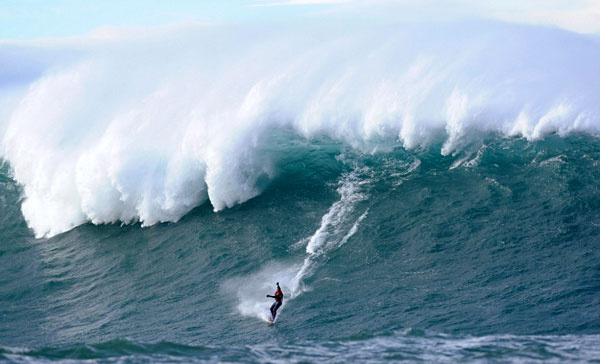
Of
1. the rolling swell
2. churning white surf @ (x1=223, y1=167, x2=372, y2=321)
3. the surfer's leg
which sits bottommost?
the rolling swell

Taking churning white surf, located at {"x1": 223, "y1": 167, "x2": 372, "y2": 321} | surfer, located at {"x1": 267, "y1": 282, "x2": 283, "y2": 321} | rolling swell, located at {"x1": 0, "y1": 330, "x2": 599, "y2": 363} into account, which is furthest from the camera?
churning white surf, located at {"x1": 223, "y1": 167, "x2": 372, "y2": 321}

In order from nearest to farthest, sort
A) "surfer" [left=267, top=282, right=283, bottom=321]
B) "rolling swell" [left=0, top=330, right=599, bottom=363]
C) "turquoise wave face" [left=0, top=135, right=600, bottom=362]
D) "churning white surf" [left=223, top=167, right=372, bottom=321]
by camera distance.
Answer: "rolling swell" [left=0, top=330, right=599, bottom=363] < "turquoise wave face" [left=0, top=135, right=600, bottom=362] < "surfer" [left=267, top=282, right=283, bottom=321] < "churning white surf" [left=223, top=167, right=372, bottom=321]

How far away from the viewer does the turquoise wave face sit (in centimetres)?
1209

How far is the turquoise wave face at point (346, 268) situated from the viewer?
12.1m

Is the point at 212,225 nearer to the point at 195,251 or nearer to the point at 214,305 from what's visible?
the point at 195,251

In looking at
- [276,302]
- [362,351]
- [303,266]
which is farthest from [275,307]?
[362,351]

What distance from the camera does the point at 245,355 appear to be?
11.3 meters

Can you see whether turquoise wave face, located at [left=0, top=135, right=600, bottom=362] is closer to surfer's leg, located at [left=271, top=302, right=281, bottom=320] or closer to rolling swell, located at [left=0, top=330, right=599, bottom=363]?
rolling swell, located at [left=0, top=330, right=599, bottom=363]

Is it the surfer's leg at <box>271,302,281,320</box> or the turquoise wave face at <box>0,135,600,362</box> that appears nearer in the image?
the turquoise wave face at <box>0,135,600,362</box>

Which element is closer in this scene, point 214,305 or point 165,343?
point 165,343

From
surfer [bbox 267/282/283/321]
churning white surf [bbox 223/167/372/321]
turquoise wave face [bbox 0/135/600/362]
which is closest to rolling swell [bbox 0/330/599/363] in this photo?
turquoise wave face [bbox 0/135/600/362]

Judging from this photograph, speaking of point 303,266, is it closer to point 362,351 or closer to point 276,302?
point 276,302

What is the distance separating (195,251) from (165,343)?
687 centimetres

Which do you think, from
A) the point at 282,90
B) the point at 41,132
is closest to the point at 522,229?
the point at 282,90
